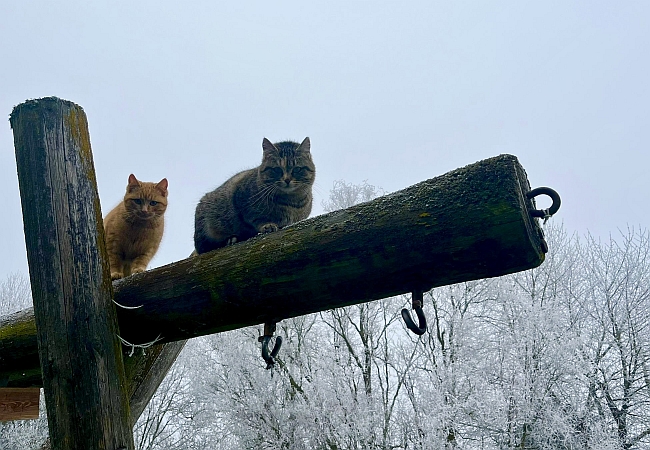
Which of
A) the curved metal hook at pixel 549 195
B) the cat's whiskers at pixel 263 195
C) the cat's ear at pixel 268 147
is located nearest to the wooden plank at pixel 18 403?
the cat's whiskers at pixel 263 195

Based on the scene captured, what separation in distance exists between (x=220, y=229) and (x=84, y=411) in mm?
902

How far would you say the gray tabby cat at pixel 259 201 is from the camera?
1.81 meters

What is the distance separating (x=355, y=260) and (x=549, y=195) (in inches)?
11.7

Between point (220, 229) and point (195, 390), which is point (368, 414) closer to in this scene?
point (195, 390)

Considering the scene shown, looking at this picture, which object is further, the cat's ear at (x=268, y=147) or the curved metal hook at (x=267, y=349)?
the cat's ear at (x=268, y=147)

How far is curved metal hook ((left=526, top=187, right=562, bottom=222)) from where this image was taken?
77 centimetres

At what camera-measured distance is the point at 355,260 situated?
0.88m

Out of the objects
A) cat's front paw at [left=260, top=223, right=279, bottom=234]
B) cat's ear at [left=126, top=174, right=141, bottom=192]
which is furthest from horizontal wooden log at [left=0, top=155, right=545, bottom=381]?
cat's ear at [left=126, top=174, right=141, bottom=192]

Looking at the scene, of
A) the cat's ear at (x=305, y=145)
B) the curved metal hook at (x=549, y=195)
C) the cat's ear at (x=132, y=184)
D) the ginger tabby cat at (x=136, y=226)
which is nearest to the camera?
the curved metal hook at (x=549, y=195)

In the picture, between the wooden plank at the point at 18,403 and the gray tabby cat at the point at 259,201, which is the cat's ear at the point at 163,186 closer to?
the gray tabby cat at the point at 259,201

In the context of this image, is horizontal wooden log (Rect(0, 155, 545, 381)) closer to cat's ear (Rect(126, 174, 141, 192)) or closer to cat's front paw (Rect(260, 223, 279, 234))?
cat's front paw (Rect(260, 223, 279, 234))

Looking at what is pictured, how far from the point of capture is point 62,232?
106 centimetres

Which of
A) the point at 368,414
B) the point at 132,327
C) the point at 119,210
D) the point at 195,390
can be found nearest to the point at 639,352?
the point at 368,414

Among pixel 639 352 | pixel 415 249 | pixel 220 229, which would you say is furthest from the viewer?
pixel 639 352
